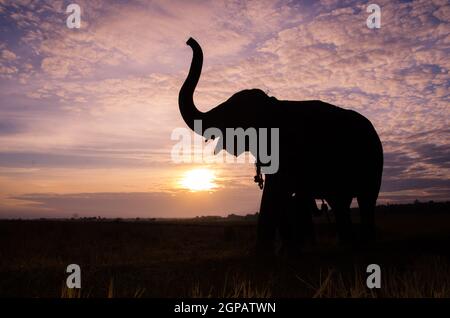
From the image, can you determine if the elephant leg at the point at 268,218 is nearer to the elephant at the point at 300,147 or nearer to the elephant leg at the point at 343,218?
the elephant at the point at 300,147

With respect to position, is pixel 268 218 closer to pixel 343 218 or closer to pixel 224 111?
pixel 343 218

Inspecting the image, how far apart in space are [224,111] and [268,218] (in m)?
2.84

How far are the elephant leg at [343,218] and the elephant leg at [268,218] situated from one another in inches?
86.1

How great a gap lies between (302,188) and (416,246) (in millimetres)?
3055

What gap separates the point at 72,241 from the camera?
18.8 m

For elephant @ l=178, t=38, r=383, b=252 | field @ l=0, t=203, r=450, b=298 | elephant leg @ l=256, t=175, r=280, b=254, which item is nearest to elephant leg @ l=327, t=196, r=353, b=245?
elephant @ l=178, t=38, r=383, b=252

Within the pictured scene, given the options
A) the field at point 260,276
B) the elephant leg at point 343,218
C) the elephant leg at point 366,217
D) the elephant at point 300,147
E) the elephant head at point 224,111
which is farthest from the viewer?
the elephant leg at point 366,217

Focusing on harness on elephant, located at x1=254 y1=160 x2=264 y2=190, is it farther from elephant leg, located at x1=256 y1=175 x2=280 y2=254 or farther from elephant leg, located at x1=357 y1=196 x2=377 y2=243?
elephant leg, located at x1=357 y1=196 x2=377 y2=243

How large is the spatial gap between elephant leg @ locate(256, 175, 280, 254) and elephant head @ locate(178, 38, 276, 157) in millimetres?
1429

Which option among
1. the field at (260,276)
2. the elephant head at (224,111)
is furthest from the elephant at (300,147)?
the field at (260,276)

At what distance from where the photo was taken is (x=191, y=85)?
9625 mm

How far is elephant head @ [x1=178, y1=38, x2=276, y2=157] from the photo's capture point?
9578 millimetres

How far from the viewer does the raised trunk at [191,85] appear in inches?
379

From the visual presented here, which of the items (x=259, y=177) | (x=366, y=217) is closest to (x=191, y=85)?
(x=259, y=177)
